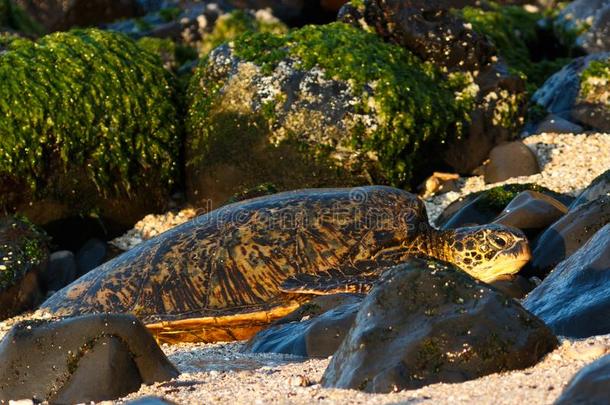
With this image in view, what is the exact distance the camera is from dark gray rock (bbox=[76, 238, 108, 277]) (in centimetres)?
847

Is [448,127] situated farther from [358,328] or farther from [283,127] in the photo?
[358,328]

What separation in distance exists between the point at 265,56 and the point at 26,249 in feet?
8.54

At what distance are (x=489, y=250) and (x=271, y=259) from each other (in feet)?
4.07

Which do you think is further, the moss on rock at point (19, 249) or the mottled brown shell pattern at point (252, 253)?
the moss on rock at point (19, 249)

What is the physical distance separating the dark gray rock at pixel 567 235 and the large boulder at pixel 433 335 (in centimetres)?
252

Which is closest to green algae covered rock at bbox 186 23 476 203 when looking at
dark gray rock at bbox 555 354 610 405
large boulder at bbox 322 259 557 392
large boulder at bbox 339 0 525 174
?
large boulder at bbox 339 0 525 174

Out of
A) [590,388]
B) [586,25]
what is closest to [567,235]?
[590,388]

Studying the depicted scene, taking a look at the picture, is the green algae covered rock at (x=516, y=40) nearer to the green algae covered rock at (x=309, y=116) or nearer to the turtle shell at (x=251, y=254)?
the green algae covered rock at (x=309, y=116)

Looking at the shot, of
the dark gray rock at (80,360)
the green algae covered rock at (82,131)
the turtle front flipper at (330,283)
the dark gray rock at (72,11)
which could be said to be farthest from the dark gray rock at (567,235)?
the dark gray rock at (72,11)

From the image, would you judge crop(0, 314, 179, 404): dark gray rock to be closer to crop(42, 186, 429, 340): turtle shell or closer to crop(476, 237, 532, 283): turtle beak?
crop(42, 186, 429, 340): turtle shell

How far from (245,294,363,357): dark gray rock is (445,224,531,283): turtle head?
3.64 feet

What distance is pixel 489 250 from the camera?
6207mm

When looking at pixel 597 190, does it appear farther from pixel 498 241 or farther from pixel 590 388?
pixel 590 388

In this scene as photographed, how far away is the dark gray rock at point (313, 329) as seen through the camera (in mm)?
4582
